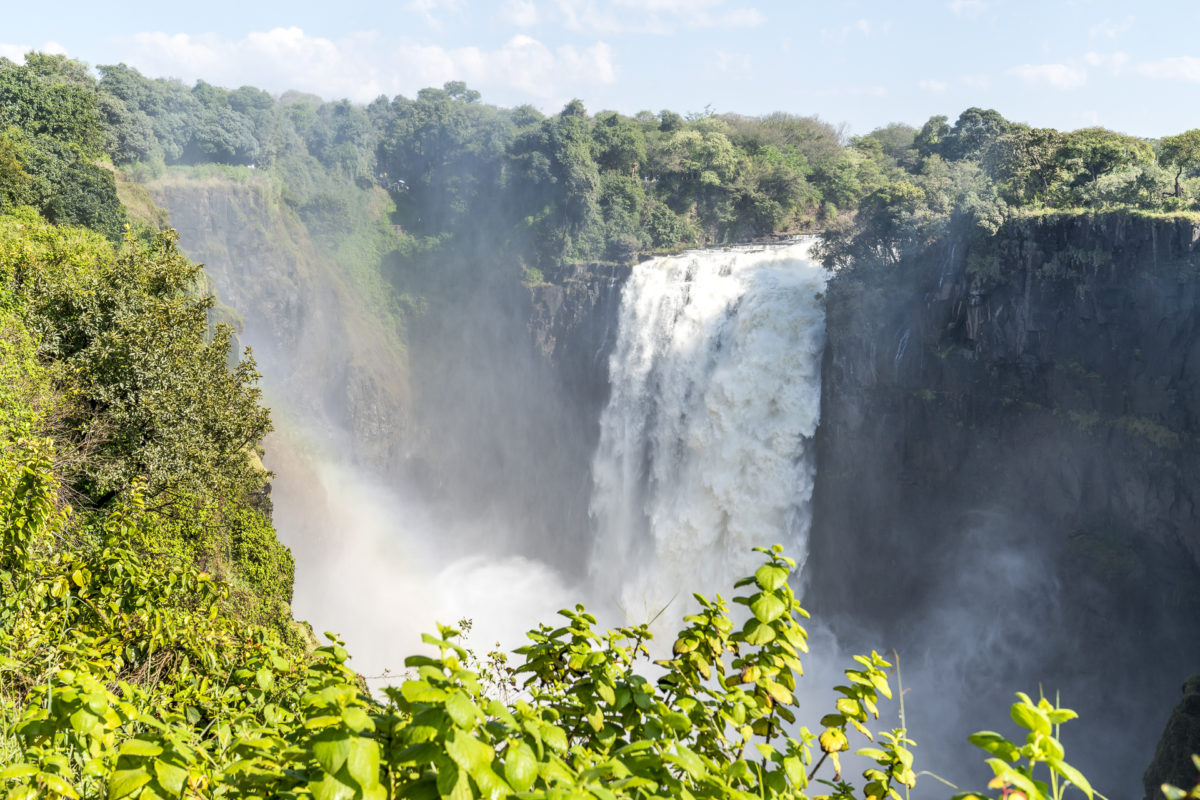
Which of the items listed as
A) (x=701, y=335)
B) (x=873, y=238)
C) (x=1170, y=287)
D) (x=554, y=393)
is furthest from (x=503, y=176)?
(x=1170, y=287)

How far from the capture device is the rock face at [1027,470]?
18.2 metres

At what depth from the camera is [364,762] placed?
201cm

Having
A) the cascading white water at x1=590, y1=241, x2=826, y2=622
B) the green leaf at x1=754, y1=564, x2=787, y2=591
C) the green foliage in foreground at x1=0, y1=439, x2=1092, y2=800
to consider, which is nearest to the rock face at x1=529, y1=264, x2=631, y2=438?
the cascading white water at x1=590, y1=241, x2=826, y2=622

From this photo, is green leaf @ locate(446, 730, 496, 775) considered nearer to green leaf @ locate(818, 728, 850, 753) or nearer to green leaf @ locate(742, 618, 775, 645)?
green leaf @ locate(742, 618, 775, 645)

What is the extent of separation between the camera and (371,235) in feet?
155

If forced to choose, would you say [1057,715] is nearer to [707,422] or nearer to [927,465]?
[927,465]

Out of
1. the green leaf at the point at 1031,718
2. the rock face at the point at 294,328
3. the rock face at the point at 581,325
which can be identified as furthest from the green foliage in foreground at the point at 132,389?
the rock face at the point at 294,328

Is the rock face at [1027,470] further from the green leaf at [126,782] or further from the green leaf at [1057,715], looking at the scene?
the green leaf at [126,782]

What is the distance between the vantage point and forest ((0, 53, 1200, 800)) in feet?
8.27

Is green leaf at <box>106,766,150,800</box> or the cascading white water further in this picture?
the cascading white water

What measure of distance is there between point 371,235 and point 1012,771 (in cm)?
4927

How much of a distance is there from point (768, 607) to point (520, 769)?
56.6 inches

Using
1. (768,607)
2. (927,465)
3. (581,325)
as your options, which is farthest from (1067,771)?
(581,325)

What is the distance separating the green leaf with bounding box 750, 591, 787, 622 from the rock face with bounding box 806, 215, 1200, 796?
1909 centimetres
